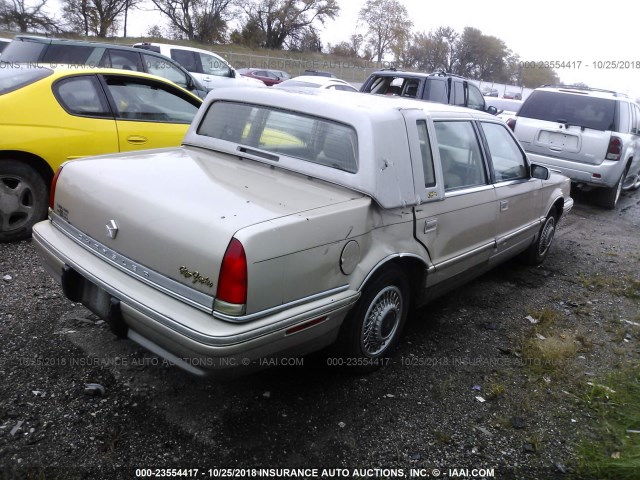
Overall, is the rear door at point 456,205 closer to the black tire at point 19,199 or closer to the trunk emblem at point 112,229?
the trunk emblem at point 112,229

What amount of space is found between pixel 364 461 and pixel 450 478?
0.43 metres

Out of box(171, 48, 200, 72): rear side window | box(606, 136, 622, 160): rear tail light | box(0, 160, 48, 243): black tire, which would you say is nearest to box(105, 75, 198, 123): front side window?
box(0, 160, 48, 243): black tire

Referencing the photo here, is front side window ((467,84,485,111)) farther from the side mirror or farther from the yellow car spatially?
the yellow car

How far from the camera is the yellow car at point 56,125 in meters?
4.66

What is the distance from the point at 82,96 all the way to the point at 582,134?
23.7ft

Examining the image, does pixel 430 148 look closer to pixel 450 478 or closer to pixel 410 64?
pixel 450 478

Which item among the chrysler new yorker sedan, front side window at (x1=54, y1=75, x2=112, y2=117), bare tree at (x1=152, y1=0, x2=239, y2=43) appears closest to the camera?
the chrysler new yorker sedan

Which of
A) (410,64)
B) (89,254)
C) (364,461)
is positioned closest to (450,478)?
(364,461)

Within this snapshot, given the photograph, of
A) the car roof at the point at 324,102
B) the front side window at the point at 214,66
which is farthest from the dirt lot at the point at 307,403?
the front side window at the point at 214,66

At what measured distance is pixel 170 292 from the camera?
2527mm

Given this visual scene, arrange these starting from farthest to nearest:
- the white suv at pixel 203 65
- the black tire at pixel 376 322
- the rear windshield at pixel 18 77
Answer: the white suv at pixel 203 65, the rear windshield at pixel 18 77, the black tire at pixel 376 322

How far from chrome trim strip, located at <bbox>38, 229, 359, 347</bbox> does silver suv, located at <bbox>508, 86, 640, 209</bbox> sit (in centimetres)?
692

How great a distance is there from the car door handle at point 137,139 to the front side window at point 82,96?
0.29 m

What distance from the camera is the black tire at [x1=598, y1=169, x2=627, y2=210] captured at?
890 cm
